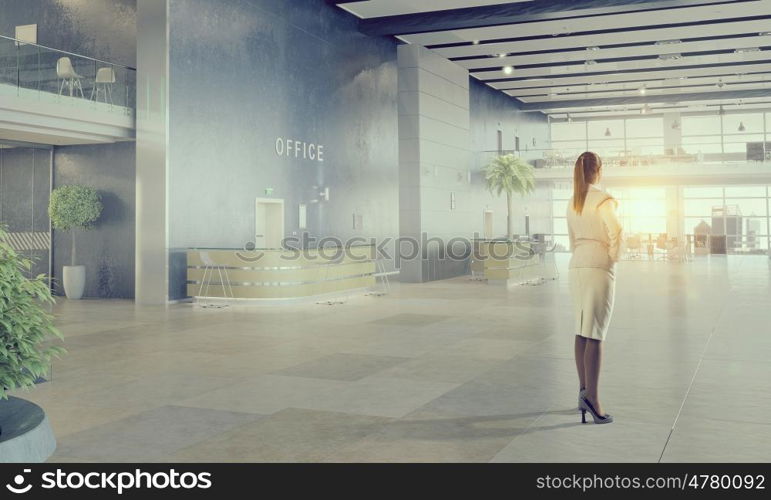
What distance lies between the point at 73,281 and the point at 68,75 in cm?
395

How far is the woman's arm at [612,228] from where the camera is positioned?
460cm

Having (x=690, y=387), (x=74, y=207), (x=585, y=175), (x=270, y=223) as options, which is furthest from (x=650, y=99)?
(x=585, y=175)

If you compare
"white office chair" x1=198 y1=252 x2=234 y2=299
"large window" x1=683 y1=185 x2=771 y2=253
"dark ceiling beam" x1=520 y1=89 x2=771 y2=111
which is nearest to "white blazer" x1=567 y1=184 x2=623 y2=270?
"white office chair" x1=198 y1=252 x2=234 y2=299

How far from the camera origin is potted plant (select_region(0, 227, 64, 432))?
3.64 metres

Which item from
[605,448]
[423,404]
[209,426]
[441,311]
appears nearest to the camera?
[605,448]

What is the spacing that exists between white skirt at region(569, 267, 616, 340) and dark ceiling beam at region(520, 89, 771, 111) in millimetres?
26692

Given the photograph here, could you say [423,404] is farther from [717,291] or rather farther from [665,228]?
[665,228]

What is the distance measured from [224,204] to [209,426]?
32.7ft

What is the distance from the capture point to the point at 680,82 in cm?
2680

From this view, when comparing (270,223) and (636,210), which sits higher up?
(636,210)

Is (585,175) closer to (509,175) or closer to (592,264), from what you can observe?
(592,264)

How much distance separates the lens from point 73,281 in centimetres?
1441

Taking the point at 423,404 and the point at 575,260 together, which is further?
the point at 423,404

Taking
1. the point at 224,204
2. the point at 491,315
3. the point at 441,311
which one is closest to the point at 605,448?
the point at 491,315
